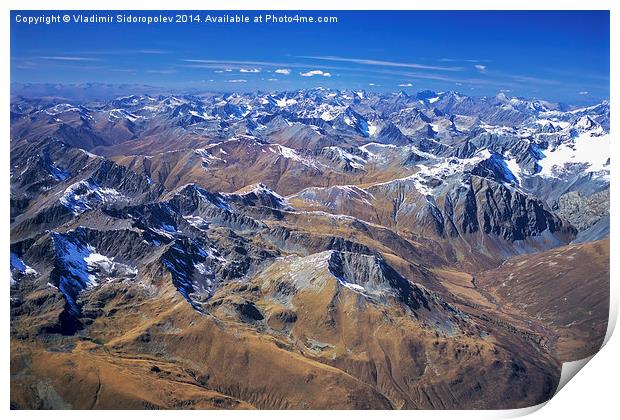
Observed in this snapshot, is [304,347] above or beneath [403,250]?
above

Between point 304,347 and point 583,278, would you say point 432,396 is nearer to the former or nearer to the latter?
point 304,347

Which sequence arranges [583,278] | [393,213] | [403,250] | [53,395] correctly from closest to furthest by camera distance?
[53,395] → [583,278] → [403,250] → [393,213]

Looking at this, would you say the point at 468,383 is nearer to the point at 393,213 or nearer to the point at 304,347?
the point at 304,347

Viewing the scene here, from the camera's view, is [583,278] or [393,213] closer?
[583,278]

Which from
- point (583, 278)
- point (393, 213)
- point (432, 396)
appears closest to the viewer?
point (432, 396)

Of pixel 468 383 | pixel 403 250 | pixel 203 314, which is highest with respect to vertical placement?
pixel 203 314

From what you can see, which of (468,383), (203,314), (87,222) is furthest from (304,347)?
(87,222)

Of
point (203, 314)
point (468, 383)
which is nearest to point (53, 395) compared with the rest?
point (203, 314)

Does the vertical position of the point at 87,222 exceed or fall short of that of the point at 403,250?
it exceeds it

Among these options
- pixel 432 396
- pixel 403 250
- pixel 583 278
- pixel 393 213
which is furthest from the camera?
pixel 393 213
